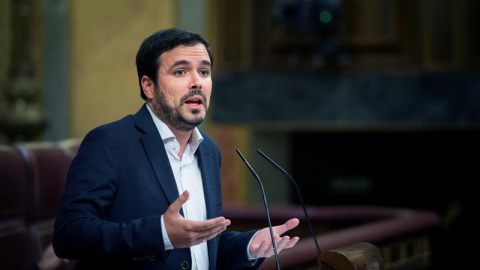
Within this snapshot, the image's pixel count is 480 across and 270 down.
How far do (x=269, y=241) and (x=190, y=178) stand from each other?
16 centimetres

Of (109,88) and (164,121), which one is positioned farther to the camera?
(109,88)

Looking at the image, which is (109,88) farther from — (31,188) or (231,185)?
(31,188)

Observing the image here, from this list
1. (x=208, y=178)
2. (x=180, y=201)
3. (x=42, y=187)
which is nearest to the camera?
(x=180, y=201)

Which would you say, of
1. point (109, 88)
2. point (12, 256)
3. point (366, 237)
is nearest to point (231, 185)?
point (109, 88)

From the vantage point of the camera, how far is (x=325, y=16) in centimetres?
457

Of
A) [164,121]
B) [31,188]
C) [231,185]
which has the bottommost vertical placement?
[231,185]

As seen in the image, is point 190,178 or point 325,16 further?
point 325,16

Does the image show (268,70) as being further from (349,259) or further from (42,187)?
(349,259)

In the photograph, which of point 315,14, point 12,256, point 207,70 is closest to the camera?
point 207,70

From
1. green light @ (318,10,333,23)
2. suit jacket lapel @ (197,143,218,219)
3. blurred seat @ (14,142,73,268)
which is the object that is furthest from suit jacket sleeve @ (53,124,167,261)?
green light @ (318,10,333,23)

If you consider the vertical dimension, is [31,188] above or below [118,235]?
below

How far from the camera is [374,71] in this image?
15.2 ft

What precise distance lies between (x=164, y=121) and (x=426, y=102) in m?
3.53

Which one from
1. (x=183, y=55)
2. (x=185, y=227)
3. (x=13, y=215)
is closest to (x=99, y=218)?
(x=185, y=227)
